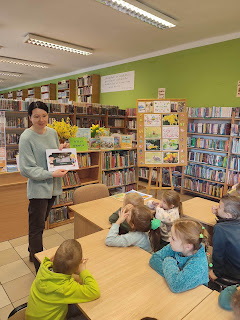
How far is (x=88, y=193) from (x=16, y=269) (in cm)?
113

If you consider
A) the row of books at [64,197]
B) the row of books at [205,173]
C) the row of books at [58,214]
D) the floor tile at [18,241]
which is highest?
the row of books at [205,173]

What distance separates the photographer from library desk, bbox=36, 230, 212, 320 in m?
1.08

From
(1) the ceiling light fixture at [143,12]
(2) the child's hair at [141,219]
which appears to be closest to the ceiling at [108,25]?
(1) the ceiling light fixture at [143,12]

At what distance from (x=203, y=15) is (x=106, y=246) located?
4188mm

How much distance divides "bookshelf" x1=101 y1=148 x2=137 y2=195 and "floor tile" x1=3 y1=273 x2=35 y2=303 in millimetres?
2000

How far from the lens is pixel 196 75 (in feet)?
17.6

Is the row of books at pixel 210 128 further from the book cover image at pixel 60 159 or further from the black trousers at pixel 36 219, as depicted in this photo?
the black trousers at pixel 36 219

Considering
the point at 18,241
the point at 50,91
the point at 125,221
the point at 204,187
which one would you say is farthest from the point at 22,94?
the point at 125,221

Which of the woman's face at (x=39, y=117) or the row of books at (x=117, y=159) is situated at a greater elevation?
the woman's face at (x=39, y=117)

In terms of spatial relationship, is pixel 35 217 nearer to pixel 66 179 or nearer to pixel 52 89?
pixel 66 179

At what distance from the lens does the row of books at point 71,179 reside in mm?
3621

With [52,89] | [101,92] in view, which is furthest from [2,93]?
[101,92]

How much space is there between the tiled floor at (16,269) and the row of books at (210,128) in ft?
11.5

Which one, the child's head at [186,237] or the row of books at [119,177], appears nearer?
the child's head at [186,237]
